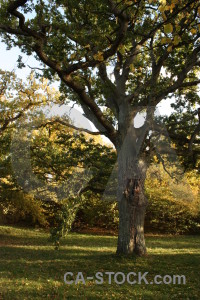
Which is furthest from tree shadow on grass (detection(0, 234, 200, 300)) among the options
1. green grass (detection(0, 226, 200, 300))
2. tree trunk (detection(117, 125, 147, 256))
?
tree trunk (detection(117, 125, 147, 256))

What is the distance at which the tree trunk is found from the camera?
9.67 metres

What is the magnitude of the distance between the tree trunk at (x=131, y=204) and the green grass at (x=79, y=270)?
46cm

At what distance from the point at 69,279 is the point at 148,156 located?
4.73m

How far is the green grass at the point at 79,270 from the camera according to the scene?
5.93 meters

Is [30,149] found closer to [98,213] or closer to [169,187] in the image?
[98,213]

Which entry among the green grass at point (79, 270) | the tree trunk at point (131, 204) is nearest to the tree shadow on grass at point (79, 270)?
the green grass at point (79, 270)

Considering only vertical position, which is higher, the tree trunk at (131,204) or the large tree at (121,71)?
the large tree at (121,71)

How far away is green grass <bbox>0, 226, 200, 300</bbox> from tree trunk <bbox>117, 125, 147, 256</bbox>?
459 mm

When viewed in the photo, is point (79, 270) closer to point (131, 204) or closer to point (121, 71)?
Result: point (131, 204)

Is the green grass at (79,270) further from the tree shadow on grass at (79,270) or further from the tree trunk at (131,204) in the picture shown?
the tree trunk at (131,204)

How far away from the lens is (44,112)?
51.1ft

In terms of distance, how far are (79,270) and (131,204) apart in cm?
269

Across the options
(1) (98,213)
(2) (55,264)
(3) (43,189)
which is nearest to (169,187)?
(1) (98,213)

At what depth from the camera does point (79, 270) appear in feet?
25.9
